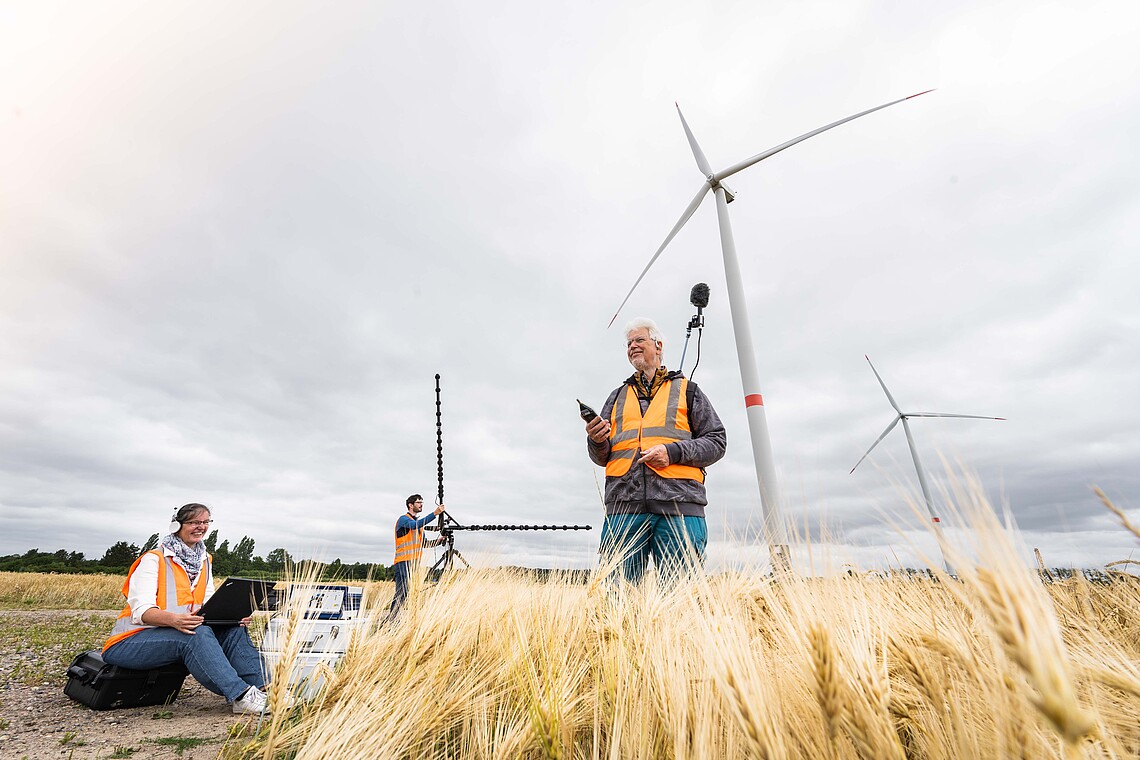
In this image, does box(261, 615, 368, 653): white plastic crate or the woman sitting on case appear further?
the woman sitting on case

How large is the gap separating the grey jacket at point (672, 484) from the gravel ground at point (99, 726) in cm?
257

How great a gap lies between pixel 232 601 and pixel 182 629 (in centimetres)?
37

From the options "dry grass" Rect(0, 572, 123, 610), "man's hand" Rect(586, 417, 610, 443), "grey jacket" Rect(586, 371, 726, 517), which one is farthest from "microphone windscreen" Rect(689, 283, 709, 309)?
"dry grass" Rect(0, 572, 123, 610)

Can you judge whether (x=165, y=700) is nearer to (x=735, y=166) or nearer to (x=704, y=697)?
(x=704, y=697)

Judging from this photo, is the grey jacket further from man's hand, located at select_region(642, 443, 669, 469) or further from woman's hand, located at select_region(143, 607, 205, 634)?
woman's hand, located at select_region(143, 607, 205, 634)

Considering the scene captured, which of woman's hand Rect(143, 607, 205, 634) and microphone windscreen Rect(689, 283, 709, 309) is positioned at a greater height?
microphone windscreen Rect(689, 283, 709, 309)

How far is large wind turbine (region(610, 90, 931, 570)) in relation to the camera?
21.5 ft

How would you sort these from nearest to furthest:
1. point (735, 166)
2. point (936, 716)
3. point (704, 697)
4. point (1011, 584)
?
point (1011, 584) < point (936, 716) < point (704, 697) < point (735, 166)

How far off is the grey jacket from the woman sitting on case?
107 inches

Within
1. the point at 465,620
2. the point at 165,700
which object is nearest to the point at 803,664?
the point at 465,620

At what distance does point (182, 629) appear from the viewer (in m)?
4.15

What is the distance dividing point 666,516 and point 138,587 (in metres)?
4.17

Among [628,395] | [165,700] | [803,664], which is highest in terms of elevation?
[628,395]

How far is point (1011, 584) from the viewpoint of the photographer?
2.09 feet
